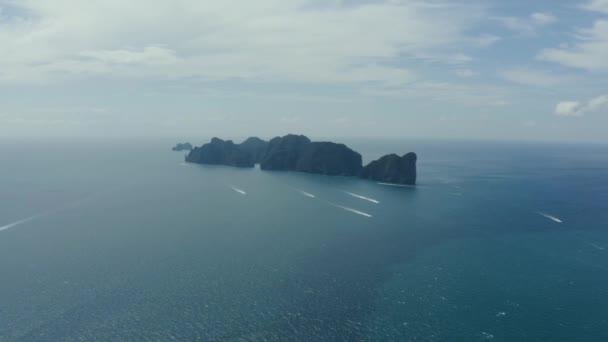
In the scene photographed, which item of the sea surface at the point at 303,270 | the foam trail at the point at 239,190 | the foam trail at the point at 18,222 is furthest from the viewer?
the foam trail at the point at 239,190

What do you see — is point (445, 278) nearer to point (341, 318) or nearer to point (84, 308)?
point (341, 318)

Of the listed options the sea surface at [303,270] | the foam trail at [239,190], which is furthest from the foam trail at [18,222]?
the foam trail at [239,190]

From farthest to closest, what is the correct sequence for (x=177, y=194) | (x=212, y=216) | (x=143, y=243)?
(x=177, y=194) → (x=212, y=216) → (x=143, y=243)

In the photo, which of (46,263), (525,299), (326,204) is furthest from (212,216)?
(525,299)

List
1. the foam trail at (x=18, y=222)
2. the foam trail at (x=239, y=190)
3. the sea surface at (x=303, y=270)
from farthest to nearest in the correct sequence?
the foam trail at (x=239, y=190)
the foam trail at (x=18, y=222)
the sea surface at (x=303, y=270)

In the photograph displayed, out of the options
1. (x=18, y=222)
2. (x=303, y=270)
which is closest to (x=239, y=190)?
(x=18, y=222)

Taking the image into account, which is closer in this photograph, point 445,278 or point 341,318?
point 341,318

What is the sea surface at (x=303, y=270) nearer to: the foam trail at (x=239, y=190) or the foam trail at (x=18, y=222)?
the foam trail at (x=18, y=222)

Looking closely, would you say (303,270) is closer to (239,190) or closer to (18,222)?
(18,222)
